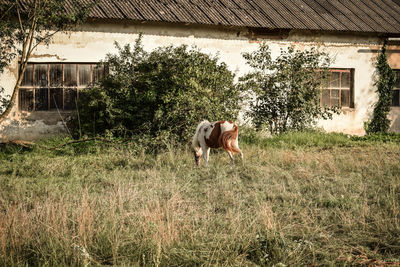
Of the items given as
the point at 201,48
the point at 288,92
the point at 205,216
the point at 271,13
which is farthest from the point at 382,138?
the point at 205,216

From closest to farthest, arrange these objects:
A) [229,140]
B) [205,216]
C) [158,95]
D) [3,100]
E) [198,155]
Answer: [205,216], [229,140], [198,155], [158,95], [3,100]

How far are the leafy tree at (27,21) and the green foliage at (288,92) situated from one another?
4.84 metres

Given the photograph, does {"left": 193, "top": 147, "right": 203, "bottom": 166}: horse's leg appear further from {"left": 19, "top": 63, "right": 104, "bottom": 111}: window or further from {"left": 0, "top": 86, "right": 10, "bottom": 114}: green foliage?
{"left": 0, "top": 86, "right": 10, "bottom": 114}: green foliage

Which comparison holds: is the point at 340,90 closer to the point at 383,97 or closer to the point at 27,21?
the point at 383,97

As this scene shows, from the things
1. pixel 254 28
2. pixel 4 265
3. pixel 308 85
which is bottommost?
pixel 4 265

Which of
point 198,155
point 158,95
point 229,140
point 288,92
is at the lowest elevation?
point 198,155

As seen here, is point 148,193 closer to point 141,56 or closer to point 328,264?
point 328,264

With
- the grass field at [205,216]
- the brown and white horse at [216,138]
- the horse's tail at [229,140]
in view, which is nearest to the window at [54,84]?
the grass field at [205,216]

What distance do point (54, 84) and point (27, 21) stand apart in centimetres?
247

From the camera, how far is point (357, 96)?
1469 centimetres

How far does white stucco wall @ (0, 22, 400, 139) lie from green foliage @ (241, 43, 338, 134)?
3.99ft

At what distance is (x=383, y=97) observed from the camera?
14.7 m

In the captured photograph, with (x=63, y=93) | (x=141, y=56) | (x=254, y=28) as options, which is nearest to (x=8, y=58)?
(x=63, y=93)

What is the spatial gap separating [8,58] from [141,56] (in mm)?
3368
